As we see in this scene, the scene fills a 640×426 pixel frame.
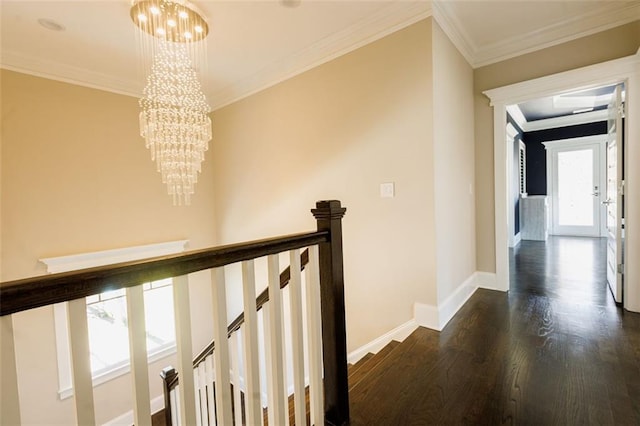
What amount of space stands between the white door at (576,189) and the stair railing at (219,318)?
746 cm

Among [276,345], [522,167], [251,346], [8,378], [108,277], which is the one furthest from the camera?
[522,167]

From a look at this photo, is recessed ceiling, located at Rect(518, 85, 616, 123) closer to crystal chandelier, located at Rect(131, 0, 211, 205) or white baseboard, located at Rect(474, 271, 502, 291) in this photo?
white baseboard, located at Rect(474, 271, 502, 291)

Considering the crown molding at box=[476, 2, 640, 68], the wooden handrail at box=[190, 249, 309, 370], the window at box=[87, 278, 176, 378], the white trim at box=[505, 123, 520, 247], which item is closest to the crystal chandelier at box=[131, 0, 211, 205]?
the wooden handrail at box=[190, 249, 309, 370]

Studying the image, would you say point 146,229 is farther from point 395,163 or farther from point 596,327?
point 596,327

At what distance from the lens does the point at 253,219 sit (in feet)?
13.5

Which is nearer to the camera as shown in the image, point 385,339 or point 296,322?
point 296,322

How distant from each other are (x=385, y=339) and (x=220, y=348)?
1950 millimetres

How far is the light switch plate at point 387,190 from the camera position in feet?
8.54

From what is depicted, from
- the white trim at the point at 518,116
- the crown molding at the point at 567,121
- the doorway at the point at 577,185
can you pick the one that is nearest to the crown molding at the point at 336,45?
the white trim at the point at 518,116

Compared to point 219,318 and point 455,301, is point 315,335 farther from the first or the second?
point 455,301

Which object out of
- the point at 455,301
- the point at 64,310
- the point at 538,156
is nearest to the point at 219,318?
the point at 455,301

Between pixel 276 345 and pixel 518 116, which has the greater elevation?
pixel 518 116

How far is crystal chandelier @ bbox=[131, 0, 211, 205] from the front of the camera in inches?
99.3

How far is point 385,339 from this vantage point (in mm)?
2633
